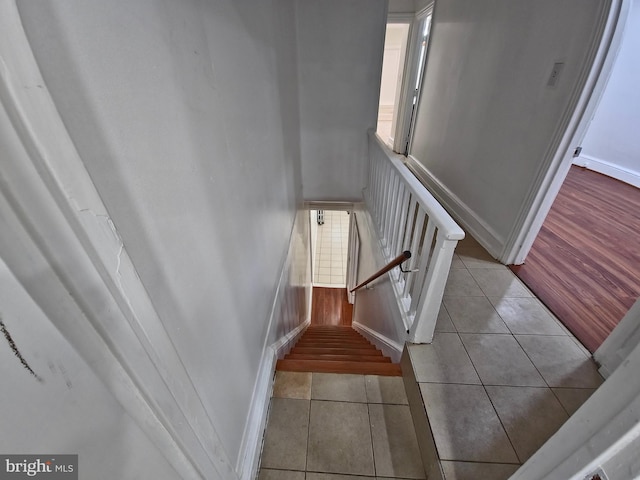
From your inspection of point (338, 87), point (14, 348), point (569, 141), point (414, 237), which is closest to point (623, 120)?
point (569, 141)

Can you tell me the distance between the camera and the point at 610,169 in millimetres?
4273

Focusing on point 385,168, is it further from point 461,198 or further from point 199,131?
point 199,131

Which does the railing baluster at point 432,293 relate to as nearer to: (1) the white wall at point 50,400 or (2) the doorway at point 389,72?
(1) the white wall at point 50,400

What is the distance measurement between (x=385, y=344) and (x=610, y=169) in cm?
484

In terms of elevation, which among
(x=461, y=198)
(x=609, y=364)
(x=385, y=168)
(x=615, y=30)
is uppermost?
(x=615, y=30)

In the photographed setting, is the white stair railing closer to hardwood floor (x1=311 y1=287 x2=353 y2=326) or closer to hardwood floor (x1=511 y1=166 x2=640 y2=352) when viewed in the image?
hardwood floor (x1=511 y1=166 x2=640 y2=352)

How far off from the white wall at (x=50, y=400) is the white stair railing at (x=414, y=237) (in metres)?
1.22

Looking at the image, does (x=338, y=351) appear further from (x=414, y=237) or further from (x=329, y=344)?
(x=414, y=237)

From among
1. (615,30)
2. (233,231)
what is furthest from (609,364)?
(233,231)

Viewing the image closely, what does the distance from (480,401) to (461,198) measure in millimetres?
2013

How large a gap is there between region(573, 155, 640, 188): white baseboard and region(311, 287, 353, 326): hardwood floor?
15.8ft

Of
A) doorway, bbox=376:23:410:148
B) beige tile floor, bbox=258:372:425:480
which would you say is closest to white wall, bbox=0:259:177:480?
beige tile floor, bbox=258:372:425:480

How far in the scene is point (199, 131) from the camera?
0.74 m

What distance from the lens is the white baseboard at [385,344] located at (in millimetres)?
1928
